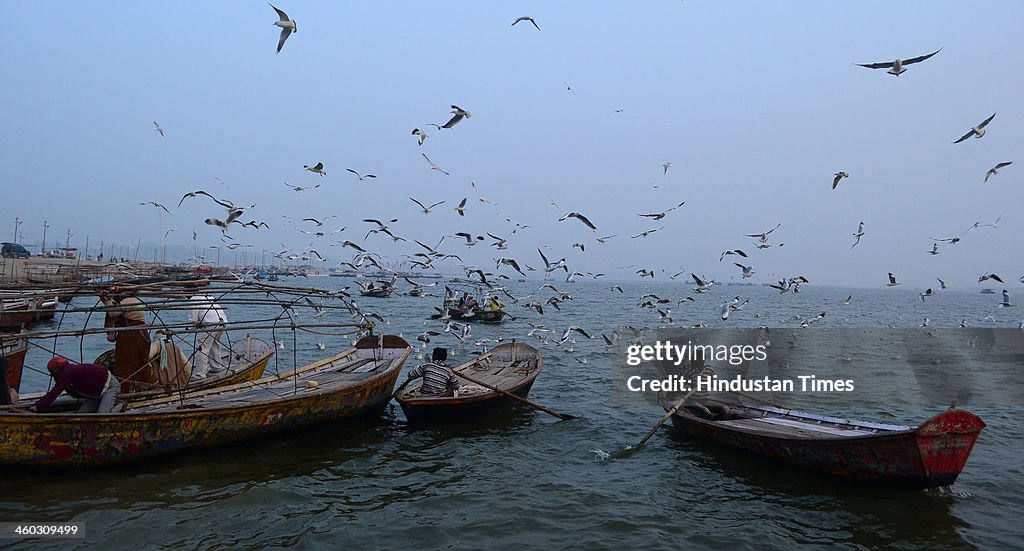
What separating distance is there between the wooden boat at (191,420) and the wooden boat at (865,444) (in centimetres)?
708

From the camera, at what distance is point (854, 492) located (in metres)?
9.36

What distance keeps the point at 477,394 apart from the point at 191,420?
5556mm

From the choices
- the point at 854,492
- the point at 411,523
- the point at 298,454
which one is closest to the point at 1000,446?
the point at 854,492

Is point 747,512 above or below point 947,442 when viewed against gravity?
below

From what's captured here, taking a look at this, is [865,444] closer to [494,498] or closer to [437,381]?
[494,498]

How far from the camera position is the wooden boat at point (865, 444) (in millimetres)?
8766

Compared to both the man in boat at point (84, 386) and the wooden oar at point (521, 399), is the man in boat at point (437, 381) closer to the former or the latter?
the wooden oar at point (521, 399)

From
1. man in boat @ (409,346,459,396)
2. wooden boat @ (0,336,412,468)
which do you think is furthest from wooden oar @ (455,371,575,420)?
wooden boat @ (0,336,412,468)

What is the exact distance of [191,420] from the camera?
32.4 feet

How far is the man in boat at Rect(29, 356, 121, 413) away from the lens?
939cm

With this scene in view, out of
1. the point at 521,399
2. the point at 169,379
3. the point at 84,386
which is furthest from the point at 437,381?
the point at 84,386

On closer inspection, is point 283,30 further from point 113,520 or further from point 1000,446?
point 1000,446

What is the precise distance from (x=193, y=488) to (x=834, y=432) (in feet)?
34.2

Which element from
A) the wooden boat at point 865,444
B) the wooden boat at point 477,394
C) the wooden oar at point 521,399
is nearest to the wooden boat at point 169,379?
the wooden boat at point 477,394
